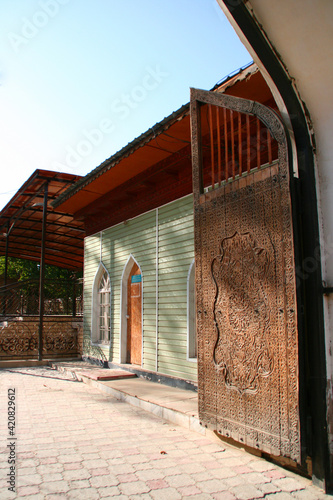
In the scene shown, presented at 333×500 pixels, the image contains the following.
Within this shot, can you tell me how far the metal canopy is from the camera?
1108cm

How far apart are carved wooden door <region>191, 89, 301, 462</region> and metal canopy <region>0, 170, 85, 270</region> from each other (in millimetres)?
6994

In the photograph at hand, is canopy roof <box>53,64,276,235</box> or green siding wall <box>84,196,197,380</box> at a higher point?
canopy roof <box>53,64,276,235</box>

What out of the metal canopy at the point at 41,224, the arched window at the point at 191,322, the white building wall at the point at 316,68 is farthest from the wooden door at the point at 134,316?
the white building wall at the point at 316,68

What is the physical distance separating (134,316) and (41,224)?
22.3 feet

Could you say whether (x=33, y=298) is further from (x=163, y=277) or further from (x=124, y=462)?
(x=124, y=462)

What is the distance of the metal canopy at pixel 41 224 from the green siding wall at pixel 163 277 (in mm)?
2443

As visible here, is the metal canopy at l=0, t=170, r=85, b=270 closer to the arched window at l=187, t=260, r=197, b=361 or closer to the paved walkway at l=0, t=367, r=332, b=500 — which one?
the arched window at l=187, t=260, r=197, b=361

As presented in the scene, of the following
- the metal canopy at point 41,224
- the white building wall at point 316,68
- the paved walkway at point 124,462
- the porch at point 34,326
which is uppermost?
the metal canopy at point 41,224

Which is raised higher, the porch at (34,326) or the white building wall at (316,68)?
the white building wall at (316,68)

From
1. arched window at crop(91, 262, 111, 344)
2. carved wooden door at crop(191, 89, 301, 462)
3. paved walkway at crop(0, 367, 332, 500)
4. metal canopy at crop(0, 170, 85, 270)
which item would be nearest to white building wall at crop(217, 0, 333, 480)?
carved wooden door at crop(191, 89, 301, 462)

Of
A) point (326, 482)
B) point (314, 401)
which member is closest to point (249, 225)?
point (314, 401)

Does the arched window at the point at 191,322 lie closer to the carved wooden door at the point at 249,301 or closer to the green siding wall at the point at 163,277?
the green siding wall at the point at 163,277

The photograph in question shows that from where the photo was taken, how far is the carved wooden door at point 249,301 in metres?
3.49

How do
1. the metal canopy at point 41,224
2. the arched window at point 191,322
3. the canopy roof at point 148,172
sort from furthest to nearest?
the metal canopy at point 41,224, the arched window at point 191,322, the canopy roof at point 148,172
